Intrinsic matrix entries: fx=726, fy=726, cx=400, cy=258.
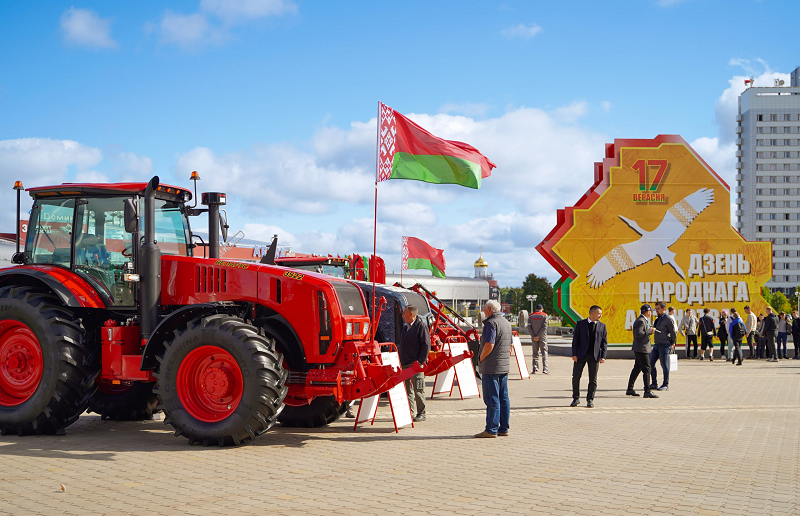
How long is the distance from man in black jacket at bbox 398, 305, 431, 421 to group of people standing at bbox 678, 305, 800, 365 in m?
17.1

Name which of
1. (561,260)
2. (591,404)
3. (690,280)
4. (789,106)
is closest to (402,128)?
(591,404)

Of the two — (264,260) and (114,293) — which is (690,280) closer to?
(264,260)

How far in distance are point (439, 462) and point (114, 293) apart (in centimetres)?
489

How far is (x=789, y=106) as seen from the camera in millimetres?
123875

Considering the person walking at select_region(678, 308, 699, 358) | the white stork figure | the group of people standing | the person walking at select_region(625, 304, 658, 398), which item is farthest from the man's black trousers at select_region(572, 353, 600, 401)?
the white stork figure

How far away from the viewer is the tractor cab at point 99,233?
9664 mm

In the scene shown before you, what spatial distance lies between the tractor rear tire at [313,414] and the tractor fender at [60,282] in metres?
2.96

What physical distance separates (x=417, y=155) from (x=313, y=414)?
430 centimetres

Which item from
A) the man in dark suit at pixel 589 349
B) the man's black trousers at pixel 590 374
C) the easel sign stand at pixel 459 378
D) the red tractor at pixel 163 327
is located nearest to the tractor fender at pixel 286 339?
the red tractor at pixel 163 327

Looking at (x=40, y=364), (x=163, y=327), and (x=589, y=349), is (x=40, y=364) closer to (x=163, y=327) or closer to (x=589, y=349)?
(x=163, y=327)

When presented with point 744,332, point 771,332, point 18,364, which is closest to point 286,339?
point 18,364

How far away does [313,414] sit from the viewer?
10406 mm

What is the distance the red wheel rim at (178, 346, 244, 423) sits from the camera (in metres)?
8.64

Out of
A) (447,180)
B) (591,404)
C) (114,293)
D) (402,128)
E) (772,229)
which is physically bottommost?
(591,404)
